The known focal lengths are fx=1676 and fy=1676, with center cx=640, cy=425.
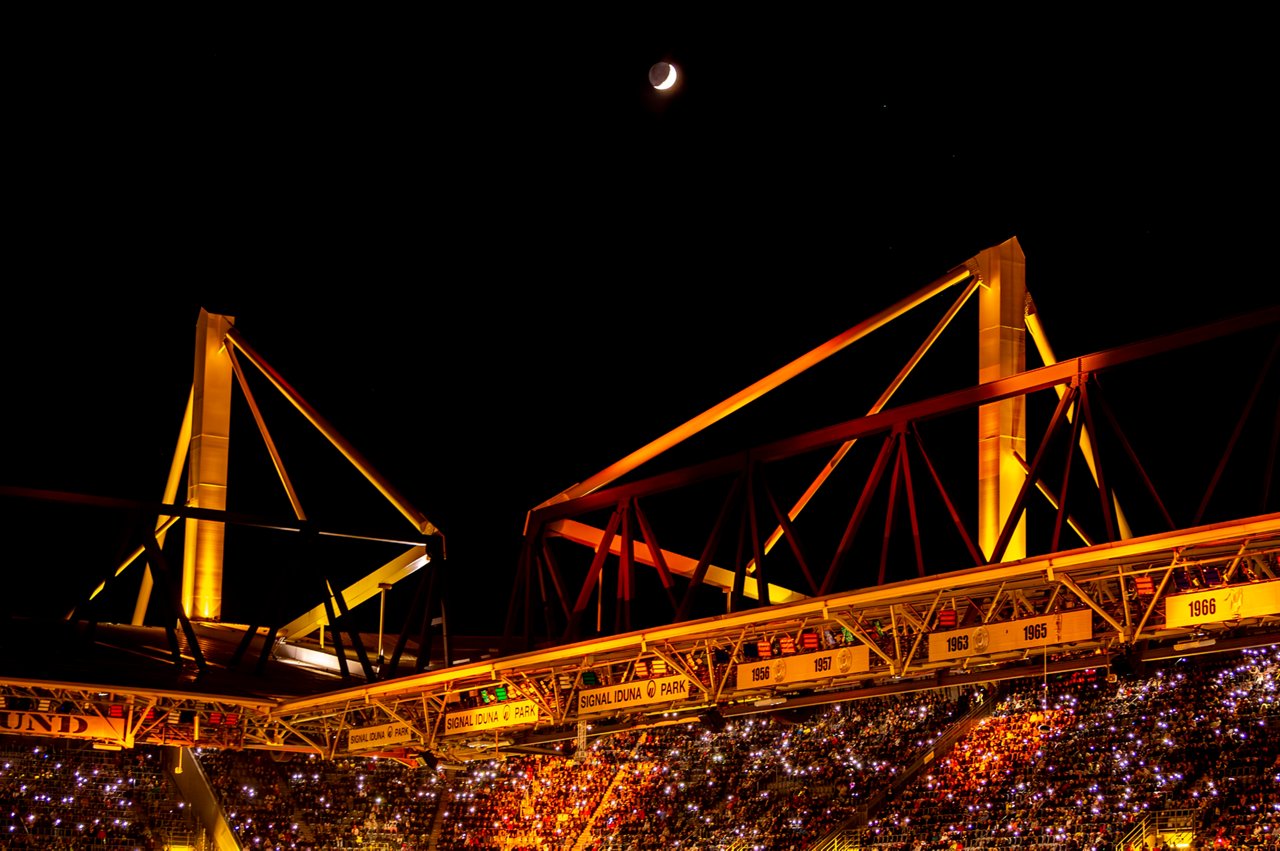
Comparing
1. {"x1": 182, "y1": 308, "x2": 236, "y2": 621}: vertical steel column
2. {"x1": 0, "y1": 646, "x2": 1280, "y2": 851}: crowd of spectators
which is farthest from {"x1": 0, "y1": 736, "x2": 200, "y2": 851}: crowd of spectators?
{"x1": 182, "y1": 308, "x2": 236, "y2": 621}: vertical steel column

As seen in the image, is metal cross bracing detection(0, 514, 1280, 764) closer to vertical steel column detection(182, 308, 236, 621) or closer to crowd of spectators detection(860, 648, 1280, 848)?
crowd of spectators detection(860, 648, 1280, 848)

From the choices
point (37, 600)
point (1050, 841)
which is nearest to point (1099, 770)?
point (1050, 841)

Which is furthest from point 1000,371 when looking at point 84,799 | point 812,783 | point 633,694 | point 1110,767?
point 84,799

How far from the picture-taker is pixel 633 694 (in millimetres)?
21062

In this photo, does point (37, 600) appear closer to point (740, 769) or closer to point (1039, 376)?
point (740, 769)

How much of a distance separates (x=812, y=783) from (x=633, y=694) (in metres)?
10.5

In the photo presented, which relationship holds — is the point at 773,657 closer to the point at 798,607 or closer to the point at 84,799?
the point at 798,607

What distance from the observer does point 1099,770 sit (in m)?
26.2

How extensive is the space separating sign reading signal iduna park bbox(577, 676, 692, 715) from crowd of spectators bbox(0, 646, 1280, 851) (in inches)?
31.6

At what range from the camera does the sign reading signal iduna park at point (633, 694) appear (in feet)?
67.8

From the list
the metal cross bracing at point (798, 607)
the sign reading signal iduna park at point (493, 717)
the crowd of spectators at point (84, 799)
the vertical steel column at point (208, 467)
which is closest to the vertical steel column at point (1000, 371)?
the metal cross bracing at point (798, 607)

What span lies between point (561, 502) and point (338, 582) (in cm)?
2947

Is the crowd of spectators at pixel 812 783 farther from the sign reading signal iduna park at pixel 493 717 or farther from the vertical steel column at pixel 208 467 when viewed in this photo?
the vertical steel column at pixel 208 467

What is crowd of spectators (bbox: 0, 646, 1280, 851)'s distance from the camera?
25172 millimetres
